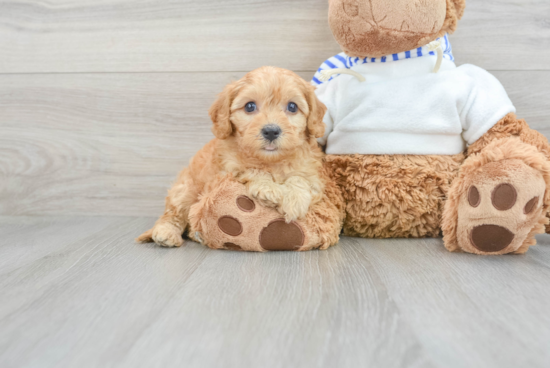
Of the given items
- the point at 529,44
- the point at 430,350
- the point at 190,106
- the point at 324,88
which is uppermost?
the point at 529,44

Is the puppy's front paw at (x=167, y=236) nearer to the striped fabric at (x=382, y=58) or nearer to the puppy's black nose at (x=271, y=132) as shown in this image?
the puppy's black nose at (x=271, y=132)

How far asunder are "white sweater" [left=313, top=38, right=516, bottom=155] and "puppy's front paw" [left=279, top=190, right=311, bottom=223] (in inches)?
10.6

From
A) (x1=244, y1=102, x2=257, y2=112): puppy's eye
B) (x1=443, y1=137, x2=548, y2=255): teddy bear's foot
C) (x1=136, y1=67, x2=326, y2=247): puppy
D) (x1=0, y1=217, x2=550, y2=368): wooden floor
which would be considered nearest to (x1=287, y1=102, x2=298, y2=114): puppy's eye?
(x1=136, y1=67, x2=326, y2=247): puppy

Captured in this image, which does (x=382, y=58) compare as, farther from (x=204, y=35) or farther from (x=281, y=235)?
(x=204, y=35)

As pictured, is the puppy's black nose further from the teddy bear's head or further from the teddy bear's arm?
the teddy bear's arm

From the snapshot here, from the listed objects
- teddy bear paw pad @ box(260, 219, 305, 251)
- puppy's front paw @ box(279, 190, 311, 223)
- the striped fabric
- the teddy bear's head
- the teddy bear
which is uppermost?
the teddy bear's head

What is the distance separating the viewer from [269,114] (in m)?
1.23

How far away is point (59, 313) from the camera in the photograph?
88 centimetres

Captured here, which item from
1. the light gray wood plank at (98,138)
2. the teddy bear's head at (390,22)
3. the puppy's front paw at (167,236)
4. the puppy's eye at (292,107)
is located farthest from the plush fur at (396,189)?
the light gray wood plank at (98,138)

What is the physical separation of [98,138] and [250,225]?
3.31 ft

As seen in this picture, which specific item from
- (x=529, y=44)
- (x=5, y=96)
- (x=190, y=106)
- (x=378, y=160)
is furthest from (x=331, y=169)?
(x=5, y=96)

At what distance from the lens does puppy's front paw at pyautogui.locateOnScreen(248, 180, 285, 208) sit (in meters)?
1.24

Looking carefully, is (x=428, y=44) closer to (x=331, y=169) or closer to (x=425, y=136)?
(x=425, y=136)

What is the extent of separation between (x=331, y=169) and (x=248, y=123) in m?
0.34
